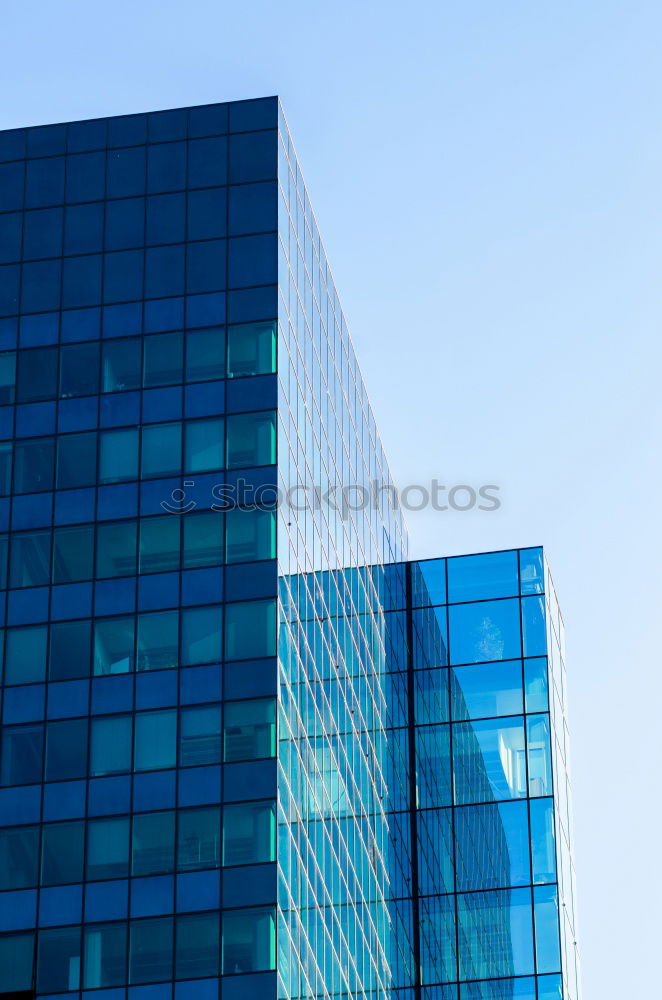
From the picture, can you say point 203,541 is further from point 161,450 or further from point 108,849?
point 108,849

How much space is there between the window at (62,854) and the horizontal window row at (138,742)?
1.81 meters

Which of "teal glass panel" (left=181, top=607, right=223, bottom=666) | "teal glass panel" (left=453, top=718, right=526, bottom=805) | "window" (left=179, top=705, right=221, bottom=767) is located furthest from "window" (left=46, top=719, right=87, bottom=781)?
"teal glass panel" (left=453, top=718, right=526, bottom=805)

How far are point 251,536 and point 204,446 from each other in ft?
13.9

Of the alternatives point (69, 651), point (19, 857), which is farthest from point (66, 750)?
point (19, 857)

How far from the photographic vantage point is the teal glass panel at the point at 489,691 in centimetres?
9962

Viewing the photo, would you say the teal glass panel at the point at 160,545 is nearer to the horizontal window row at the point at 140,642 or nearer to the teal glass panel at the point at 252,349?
the horizontal window row at the point at 140,642

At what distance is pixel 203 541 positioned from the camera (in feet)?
234

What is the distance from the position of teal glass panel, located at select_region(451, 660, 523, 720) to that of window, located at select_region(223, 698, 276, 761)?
3335cm

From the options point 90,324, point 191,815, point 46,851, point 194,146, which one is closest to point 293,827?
point 191,815

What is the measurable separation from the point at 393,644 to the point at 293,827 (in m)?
29.7

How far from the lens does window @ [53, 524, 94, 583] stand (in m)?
72.1

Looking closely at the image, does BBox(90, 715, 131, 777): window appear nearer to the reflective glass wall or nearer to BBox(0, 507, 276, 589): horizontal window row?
BBox(0, 507, 276, 589): horizontal window row

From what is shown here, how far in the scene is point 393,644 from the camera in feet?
320

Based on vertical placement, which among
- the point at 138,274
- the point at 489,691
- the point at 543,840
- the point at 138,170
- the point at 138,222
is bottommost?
the point at 543,840
